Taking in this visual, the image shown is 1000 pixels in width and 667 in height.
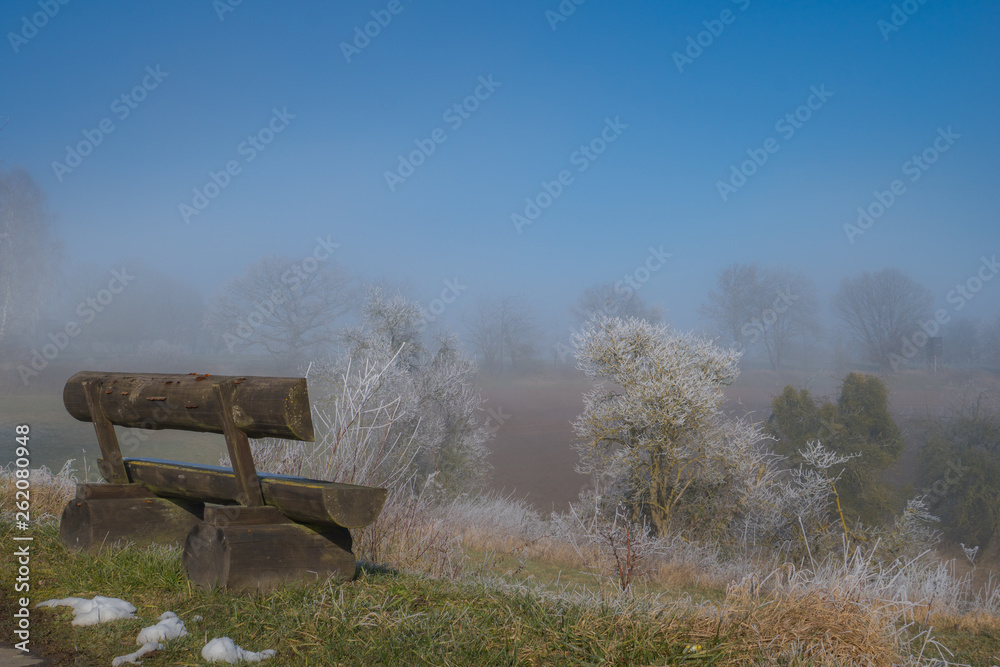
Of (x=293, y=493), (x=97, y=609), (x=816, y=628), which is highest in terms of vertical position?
(x=293, y=493)

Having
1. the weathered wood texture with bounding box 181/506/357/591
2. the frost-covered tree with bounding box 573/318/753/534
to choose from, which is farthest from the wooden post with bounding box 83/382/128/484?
the frost-covered tree with bounding box 573/318/753/534

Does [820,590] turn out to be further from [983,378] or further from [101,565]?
[983,378]

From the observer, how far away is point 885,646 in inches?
131

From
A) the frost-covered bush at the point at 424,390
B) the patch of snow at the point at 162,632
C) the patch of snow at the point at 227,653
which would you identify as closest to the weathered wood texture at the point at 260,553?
the patch of snow at the point at 162,632

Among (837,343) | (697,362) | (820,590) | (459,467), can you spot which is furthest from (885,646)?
(837,343)

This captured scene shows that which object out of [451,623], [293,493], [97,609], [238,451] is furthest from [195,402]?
[451,623]

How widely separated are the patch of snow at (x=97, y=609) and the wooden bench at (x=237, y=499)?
15.3 inches

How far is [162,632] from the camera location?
117 inches

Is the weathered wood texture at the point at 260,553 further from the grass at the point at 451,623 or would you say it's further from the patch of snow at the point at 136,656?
the patch of snow at the point at 136,656

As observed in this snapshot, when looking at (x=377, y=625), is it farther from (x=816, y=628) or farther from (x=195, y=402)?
(x=816, y=628)

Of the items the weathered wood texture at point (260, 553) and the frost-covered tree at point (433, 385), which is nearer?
the weathered wood texture at point (260, 553)

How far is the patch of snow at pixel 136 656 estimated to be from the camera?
9.00 ft

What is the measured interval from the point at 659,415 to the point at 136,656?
508 inches

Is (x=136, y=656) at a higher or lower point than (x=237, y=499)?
lower
